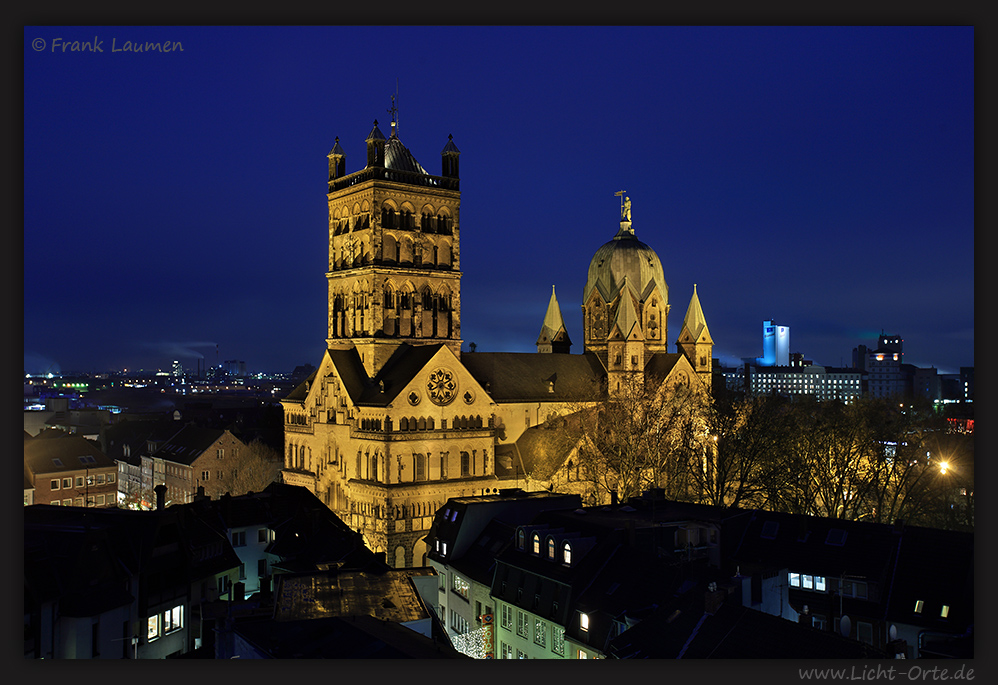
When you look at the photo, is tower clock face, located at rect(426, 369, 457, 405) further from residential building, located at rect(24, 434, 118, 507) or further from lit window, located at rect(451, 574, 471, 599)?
residential building, located at rect(24, 434, 118, 507)

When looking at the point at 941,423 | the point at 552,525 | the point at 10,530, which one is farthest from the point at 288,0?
the point at 941,423

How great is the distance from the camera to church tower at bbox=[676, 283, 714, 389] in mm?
94562

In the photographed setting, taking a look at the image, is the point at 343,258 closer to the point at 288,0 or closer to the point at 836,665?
the point at 288,0

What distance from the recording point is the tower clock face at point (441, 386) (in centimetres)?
6956

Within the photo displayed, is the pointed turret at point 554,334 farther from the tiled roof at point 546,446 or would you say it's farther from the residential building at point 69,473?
the residential building at point 69,473

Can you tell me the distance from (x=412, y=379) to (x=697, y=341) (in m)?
37.0

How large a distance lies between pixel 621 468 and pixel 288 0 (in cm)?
5041

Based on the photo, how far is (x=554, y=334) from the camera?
98438mm

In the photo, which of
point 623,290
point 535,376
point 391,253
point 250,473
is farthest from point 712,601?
point 250,473

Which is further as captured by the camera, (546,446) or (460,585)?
(546,446)

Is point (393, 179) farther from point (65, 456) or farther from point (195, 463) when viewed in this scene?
point (65, 456)

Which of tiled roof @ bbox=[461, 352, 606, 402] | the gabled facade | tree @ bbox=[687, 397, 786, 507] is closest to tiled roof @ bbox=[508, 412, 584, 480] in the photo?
tiled roof @ bbox=[461, 352, 606, 402]

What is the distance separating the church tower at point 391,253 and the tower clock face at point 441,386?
260 inches

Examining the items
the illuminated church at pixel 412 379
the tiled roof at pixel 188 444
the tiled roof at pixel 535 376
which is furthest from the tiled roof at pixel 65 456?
the tiled roof at pixel 535 376
